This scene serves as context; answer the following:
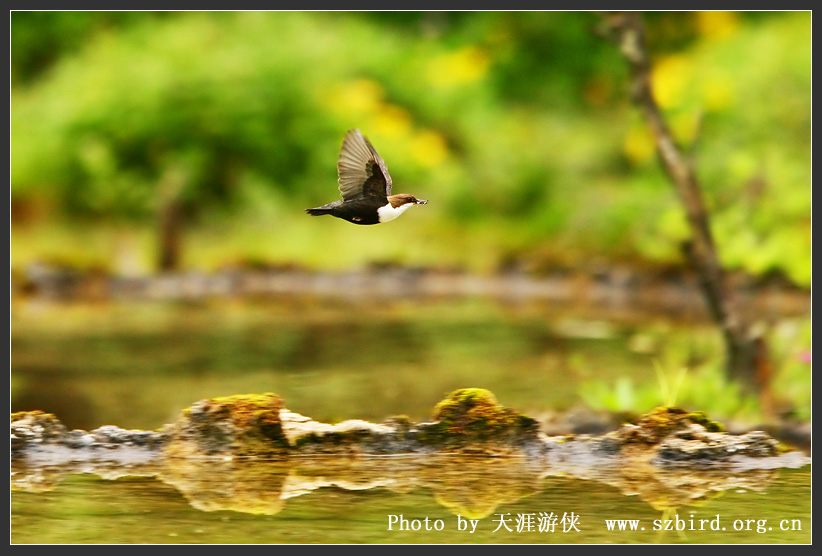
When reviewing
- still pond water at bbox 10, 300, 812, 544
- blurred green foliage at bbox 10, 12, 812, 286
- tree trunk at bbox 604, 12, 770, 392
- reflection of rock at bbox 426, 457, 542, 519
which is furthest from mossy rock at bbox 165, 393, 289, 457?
blurred green foliage at bbox 10, 12, 812, 286

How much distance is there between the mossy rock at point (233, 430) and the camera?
19.7 feet

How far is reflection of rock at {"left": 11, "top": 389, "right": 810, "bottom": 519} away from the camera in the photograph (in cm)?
584

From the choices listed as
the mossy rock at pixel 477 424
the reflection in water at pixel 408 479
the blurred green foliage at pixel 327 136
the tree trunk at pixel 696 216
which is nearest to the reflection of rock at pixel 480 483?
the reflection in water at pixel 408 479

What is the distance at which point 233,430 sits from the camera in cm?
602

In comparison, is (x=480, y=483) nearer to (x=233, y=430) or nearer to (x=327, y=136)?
(x=233, y=430)

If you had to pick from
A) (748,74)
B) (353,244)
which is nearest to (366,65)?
(353,244)

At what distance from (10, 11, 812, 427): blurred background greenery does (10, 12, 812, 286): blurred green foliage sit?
4 cm

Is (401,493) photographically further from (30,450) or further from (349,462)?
(30,450)

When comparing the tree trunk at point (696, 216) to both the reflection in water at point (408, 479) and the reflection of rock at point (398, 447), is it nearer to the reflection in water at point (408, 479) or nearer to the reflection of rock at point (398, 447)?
the reflection of rock at point (398, 447)

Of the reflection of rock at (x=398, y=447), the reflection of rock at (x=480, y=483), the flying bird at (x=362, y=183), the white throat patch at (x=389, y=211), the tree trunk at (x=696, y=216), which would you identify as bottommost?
the reflection of rock at (x=480, y=483)

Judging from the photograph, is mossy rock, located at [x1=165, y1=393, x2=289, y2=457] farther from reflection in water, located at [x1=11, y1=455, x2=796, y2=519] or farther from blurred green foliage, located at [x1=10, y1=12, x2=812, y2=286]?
blurred green foliage, located at [x1=10, y1=12, x2=812, y2=286]

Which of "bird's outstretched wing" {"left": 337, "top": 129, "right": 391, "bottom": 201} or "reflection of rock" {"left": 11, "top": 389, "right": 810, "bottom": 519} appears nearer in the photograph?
"bird's outstretched wing" {"left": 337, "top": 129, "right": 391, "bottom": 201}

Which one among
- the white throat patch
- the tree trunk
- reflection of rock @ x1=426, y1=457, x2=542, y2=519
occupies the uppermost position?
the tree trunk

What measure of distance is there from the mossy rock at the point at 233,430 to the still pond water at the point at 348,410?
0.56 feet
